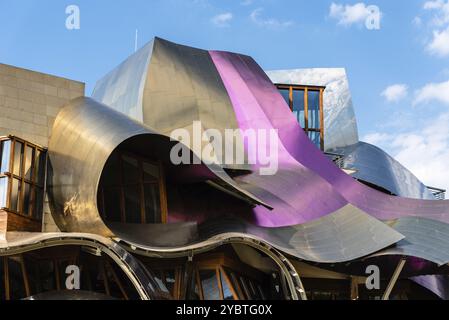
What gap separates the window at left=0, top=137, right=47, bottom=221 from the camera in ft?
75.9

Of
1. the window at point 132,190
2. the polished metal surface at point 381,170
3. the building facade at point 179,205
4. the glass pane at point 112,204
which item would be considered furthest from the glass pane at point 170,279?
the polished metal surface at point 381,170

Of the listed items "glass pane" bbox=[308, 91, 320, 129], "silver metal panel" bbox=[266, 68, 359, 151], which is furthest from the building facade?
"silver metal panel" bbox=[266, 68, 359, 151]

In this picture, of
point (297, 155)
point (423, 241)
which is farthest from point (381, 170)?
point (423, 241)

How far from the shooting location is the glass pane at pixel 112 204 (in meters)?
24.7

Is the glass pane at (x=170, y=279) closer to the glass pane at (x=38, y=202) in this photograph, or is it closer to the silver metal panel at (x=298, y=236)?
the silver metal panel at (x=298, y=236)

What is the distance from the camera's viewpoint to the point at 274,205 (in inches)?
1066

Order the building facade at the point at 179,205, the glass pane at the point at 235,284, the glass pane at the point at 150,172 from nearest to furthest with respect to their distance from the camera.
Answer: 1. the building facade at the point at 179,205
2. the glass pane at the point at 235,284
3. the glass pane at the point at 150,172

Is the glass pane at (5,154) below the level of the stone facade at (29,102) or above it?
below

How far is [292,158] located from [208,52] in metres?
5.80

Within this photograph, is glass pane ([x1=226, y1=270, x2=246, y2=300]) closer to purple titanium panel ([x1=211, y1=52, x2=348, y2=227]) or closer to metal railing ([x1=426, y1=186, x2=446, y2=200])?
purple titanium panel ([x1=211, y1=52, x2=348, y2=227])

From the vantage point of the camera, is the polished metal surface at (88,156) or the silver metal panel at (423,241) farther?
the silver metal panel at (423,241)

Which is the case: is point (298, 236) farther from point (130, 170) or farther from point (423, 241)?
point (130, 170)

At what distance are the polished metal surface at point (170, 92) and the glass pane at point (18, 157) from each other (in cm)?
469
